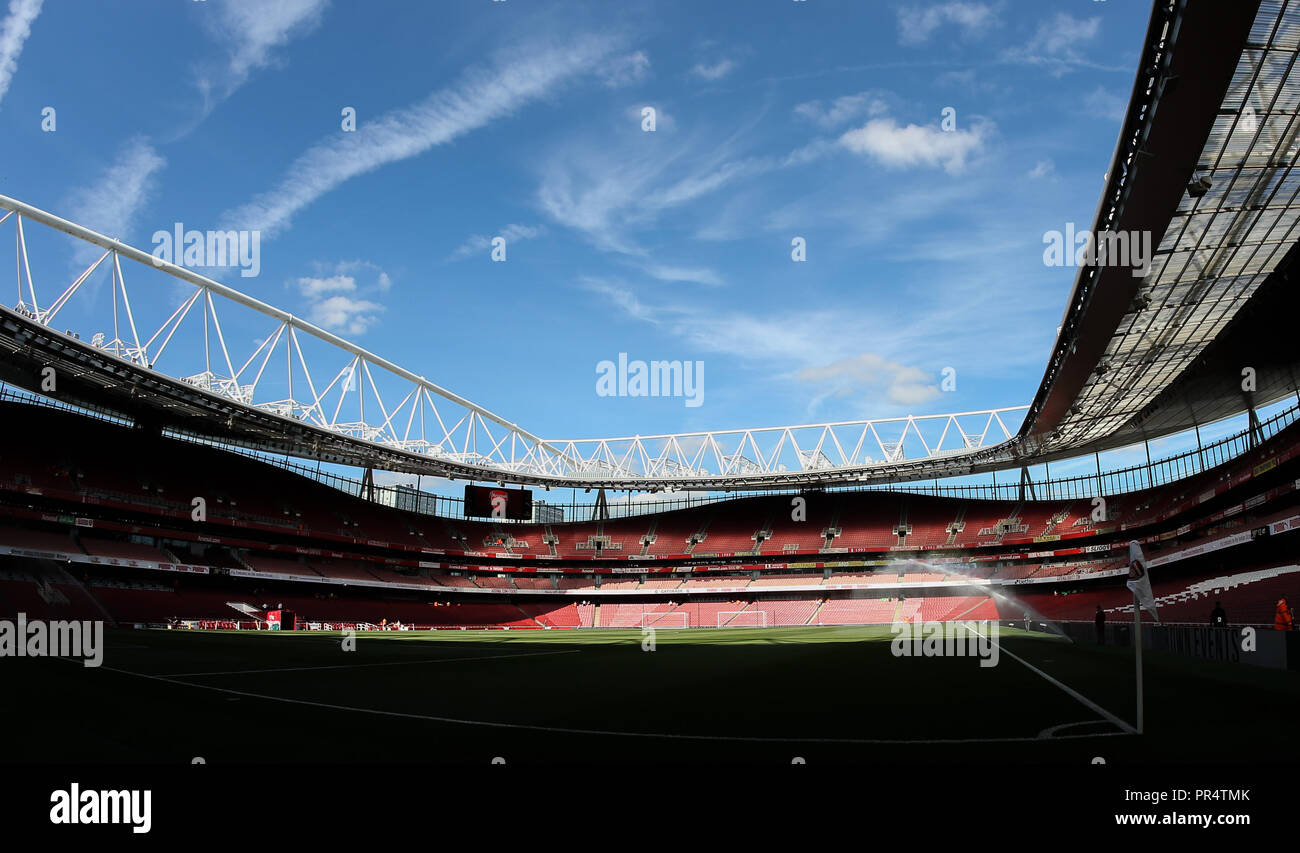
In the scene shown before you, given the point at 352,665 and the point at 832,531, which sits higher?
the point at 832,531

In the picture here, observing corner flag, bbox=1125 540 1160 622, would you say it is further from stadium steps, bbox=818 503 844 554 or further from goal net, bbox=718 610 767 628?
stadium steps, bbox=818 503 844 554

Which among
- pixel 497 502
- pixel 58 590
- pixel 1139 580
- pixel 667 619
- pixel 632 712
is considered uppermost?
pixel 497 502

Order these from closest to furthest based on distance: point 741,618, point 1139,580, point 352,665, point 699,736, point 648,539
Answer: point 699,736
point 1139,580
point 352,665
point 741,618
point 648,539

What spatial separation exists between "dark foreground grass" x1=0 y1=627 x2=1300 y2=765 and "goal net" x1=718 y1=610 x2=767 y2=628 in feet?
184

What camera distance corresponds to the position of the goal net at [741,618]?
75.4 metres

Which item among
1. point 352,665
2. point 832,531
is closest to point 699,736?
point 352,665

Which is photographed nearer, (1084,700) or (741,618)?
(1084,700)

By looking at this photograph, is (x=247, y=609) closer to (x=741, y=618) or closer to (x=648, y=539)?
(x=741, y=618)

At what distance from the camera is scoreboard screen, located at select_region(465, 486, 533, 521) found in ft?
272

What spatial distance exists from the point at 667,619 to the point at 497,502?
22.9 m

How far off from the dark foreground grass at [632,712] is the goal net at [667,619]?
57808 mm

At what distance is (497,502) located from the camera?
83750 mm
